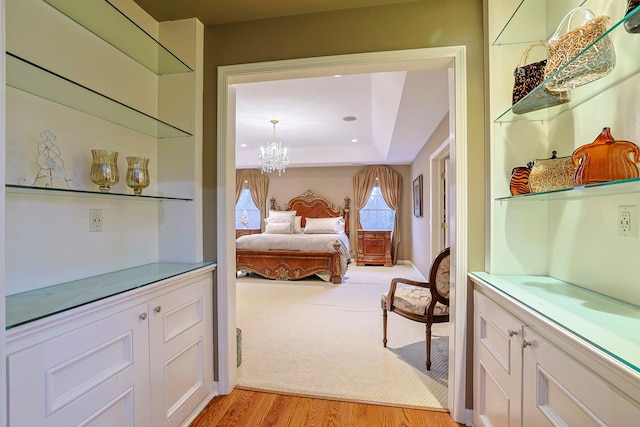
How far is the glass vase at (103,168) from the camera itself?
56.1 inches

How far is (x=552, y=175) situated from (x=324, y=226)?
18.2 ft

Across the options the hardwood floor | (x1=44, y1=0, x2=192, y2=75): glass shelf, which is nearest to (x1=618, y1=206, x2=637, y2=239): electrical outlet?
the hardwood floor

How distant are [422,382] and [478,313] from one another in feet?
2.69

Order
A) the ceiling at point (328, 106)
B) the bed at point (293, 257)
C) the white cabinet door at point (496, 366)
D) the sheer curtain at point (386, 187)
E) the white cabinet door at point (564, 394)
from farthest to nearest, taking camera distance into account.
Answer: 1. the sheer curtain at point (386, 187)
2. the bed at point (293, 257)
3. the ceiling at point (328, 106)
4. the white cabinet door at point (496, 366)
5. the white cabinet door at point (564, 394)

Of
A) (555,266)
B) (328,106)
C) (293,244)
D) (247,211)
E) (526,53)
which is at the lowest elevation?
(293,244)

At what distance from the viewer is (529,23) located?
1.54m

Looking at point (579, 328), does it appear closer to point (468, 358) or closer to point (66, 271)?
point (468, 358)

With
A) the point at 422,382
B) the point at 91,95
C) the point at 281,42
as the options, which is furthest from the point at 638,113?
the point at 91,95

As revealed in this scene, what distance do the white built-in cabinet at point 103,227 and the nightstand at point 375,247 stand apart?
16.5 feet

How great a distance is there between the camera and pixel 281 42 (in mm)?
1876

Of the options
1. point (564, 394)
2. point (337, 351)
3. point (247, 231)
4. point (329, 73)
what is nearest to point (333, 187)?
point (247, 231)

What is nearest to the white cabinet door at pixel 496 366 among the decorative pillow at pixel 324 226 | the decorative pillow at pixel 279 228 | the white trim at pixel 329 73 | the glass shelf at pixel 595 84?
the white trim at pixel 329 73

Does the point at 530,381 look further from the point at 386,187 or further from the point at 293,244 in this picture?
the point at 386,187

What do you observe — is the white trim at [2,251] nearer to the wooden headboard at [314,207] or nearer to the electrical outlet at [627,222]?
the electrical outlet at [627,222]
